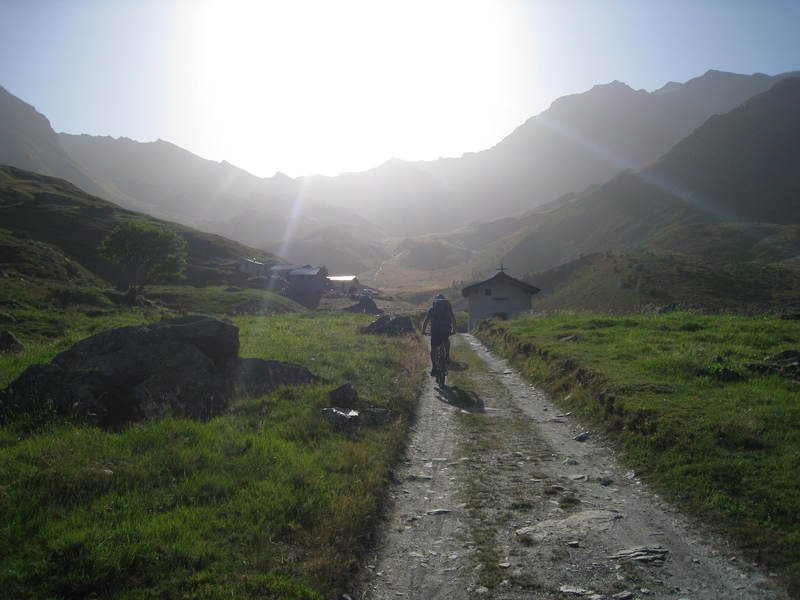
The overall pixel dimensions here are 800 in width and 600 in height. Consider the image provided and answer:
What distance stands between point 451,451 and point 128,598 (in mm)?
5843

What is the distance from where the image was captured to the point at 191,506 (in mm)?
5566

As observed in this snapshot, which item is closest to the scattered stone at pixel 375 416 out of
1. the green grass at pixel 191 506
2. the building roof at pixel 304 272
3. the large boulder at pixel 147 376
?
the green grass at pixel 191 506

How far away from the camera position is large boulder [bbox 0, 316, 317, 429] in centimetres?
840

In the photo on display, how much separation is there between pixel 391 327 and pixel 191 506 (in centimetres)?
2146

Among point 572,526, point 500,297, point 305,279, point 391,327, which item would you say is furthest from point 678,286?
point 305,279

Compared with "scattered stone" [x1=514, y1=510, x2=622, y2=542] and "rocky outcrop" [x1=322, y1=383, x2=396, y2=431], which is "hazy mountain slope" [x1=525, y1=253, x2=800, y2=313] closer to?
"rocky outcrop" [x1=322, y1=383, x2=396, y2=431]

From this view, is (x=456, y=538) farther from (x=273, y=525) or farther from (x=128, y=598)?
(x=128, y=598)

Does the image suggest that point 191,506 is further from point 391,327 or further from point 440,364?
point 391,327

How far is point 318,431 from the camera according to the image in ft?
28.1

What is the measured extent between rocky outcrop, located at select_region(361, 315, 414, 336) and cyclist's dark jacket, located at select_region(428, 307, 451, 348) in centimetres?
968

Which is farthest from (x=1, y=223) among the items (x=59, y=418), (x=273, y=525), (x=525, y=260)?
(x=525, y=260)

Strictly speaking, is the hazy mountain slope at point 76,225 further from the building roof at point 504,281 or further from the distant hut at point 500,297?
the distant hut at point 500,297

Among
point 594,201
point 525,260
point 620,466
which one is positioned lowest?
point 620,466

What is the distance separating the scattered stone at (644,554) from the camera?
16.3 feet
